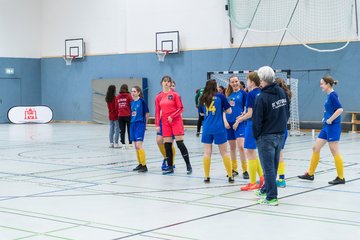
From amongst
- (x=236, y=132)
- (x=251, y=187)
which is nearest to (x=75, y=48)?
(x=236, y=132)

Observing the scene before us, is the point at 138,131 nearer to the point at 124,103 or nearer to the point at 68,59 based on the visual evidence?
the point at 124,103

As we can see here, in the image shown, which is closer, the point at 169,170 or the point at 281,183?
the point at 281,183

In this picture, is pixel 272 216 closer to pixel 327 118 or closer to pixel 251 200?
pixel 251 200

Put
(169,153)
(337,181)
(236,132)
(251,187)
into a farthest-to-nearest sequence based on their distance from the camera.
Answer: (169,153)
(236,132)
(337,181)
(251,187)

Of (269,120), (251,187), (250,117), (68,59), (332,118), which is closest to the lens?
(269,120)

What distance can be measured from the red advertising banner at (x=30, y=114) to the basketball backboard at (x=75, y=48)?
323 centimetres

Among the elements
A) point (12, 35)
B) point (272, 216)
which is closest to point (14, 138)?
point (12, 35)

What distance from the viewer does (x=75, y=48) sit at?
3142 cm

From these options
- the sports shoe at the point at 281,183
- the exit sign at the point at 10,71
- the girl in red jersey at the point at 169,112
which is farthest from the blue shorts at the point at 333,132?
the exit sign at the point at 10,71

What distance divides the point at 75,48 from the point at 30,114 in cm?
424

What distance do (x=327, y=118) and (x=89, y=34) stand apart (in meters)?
Result: 22.8

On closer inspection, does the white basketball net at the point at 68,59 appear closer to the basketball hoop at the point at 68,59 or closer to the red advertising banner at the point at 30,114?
the basketball hoop at the point at 68,59

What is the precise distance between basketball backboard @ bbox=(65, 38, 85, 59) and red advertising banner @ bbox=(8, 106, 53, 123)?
10.6 feet

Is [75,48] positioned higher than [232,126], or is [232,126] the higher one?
[75,48]
